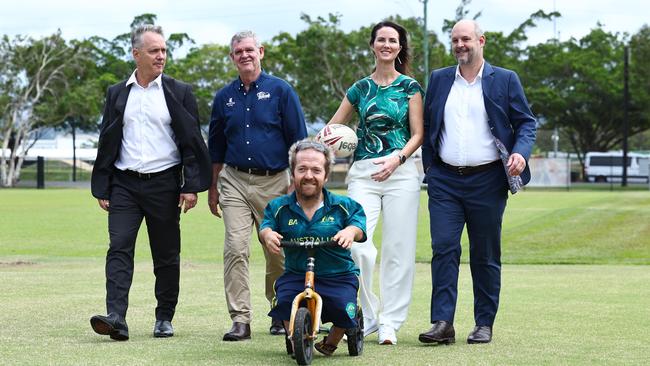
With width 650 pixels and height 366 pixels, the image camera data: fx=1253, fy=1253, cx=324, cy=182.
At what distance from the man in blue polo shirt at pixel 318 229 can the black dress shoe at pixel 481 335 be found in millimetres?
1180

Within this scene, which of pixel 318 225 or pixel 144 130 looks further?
pixel 144 130

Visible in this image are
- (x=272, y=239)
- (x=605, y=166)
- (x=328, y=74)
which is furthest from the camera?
(x=605, y=166)

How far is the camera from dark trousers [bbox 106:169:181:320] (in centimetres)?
867

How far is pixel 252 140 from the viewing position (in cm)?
902

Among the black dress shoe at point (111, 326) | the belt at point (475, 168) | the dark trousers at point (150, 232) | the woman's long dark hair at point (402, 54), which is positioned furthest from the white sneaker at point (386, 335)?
the woman's long dark hair at point (402, 54)

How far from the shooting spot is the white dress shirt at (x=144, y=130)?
29.0 feet

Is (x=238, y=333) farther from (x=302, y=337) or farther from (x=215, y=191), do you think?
(x=302, y=337)

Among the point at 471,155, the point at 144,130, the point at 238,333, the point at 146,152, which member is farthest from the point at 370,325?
the point at 144,130

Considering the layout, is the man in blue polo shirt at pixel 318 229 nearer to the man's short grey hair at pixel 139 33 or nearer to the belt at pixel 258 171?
the belt at pixel 258 171

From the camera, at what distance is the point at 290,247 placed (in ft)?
24.2

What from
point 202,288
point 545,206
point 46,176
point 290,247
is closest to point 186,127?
point 290,247

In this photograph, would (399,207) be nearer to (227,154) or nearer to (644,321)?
(227,154)

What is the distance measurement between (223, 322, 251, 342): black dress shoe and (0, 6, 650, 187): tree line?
56415mm

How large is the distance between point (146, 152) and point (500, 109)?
8.17 feet
